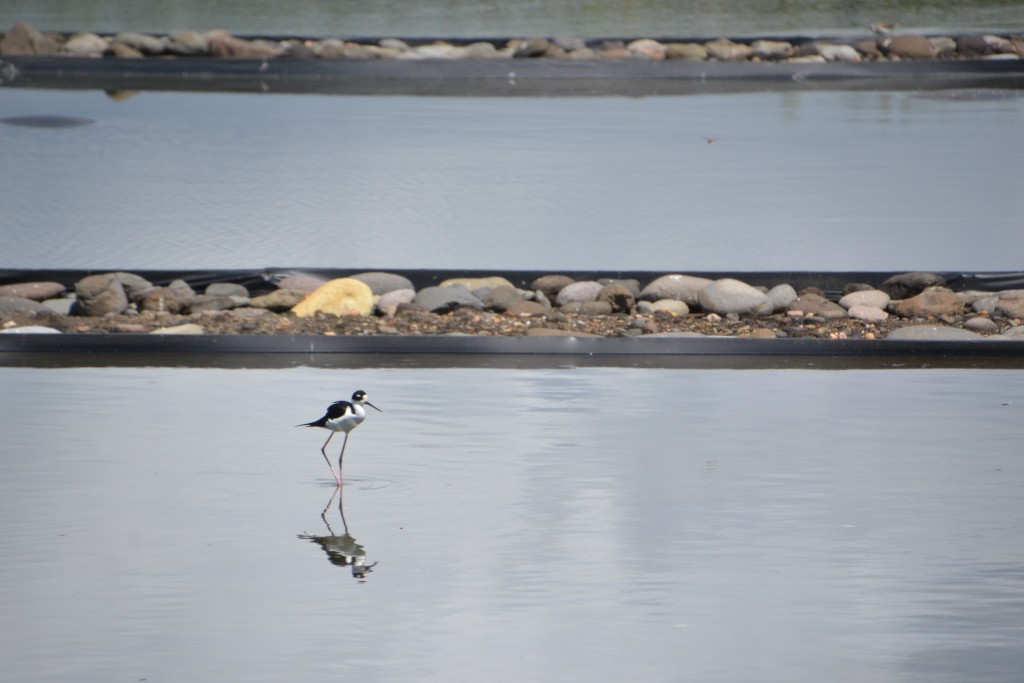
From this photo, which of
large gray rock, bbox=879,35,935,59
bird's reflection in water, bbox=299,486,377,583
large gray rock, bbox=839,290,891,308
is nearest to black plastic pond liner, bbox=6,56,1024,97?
large gray rock, bbox=879,35,935,59

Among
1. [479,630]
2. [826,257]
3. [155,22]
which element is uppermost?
[155,22]

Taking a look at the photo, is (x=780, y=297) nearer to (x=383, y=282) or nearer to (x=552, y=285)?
(x=552, y=285)

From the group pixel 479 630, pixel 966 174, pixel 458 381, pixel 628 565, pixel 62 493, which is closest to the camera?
pixel 479 630

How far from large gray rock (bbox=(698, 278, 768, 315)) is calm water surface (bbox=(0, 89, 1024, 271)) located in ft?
3.14

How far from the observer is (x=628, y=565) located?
4172 mm

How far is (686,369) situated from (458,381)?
37.3 inches

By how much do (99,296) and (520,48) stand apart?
11.0m

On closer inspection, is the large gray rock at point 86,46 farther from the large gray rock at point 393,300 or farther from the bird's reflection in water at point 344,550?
the bird's reflection in water at point 344,550

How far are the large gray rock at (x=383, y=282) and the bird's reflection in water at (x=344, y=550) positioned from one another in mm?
3369

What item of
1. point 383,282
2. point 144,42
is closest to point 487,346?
point 383,282

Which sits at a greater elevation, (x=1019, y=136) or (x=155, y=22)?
(x=155, y=22)

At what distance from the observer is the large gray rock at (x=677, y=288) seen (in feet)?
25.8

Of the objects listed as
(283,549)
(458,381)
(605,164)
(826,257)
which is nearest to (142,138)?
(605,164)

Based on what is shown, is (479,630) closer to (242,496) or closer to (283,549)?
(283,549)
